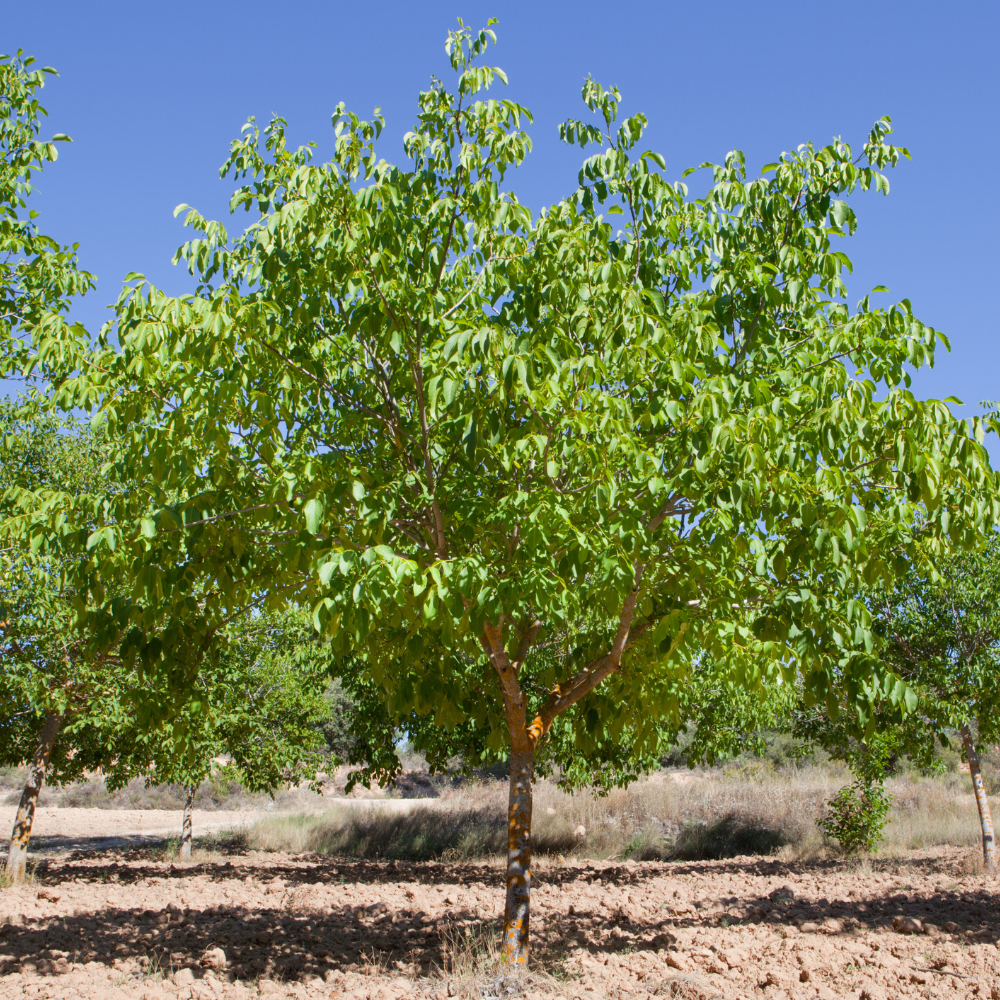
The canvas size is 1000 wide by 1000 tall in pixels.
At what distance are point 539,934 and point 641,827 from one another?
12.1 metres

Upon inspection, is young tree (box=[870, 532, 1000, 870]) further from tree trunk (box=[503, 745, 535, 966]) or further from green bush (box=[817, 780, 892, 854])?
tree trunk (box=[503, 745, 535, 966])

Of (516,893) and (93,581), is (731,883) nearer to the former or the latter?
(516,893)

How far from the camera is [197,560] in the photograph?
175 inches

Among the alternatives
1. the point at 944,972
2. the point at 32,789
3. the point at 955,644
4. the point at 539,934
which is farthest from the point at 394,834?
the point at 944,972

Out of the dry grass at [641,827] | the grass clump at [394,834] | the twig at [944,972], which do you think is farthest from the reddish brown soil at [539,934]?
the grass clump at [394,834]

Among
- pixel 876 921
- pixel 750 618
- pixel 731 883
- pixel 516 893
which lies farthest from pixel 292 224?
pixel 731 883

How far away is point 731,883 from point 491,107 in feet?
35.1

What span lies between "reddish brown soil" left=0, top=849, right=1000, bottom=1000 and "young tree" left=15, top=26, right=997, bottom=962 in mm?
1484

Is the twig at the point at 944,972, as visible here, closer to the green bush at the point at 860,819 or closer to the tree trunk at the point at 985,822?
the tree trunk at the point at 985,822

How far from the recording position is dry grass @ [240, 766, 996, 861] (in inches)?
650

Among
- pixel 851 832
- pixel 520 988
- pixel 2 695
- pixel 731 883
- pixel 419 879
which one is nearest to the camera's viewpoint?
pixel 520 988

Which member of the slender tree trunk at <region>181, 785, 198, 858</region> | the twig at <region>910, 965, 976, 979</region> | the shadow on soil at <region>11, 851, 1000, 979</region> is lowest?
the slender tree trunk at <region>181, 785, 198, 858</region>

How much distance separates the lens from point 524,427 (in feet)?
14.4

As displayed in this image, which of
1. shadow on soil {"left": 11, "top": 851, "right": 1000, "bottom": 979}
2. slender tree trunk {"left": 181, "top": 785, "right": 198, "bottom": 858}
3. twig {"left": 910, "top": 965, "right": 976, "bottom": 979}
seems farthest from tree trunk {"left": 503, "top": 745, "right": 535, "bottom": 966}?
slender tree trunk {"left": 181, "top": 785, "right": 198, "bottom": 858}
